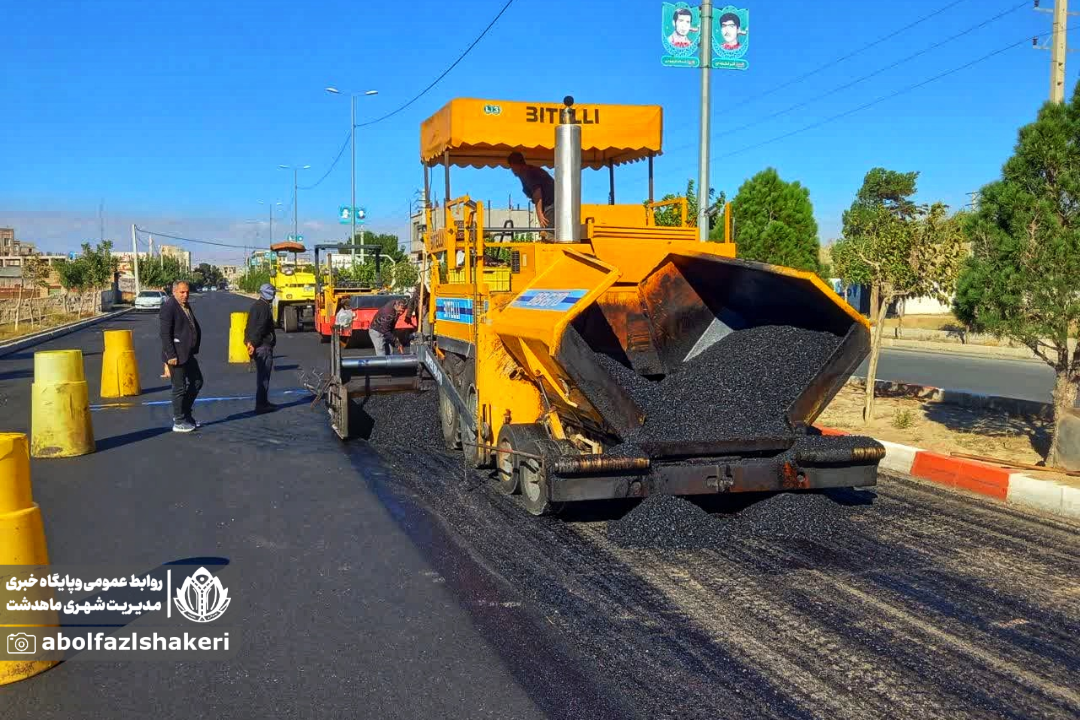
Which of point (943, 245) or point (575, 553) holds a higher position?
point (943, 245)

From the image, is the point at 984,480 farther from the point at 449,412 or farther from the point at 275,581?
the point at 275,581

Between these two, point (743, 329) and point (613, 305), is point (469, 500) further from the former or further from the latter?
point (743, 329)

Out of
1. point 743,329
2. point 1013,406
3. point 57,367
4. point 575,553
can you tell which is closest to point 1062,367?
point 1013,406

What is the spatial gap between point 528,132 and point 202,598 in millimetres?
5200

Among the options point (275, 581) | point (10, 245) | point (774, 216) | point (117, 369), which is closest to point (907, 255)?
point (275, 581)

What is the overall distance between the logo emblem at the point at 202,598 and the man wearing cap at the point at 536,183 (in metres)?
4.91

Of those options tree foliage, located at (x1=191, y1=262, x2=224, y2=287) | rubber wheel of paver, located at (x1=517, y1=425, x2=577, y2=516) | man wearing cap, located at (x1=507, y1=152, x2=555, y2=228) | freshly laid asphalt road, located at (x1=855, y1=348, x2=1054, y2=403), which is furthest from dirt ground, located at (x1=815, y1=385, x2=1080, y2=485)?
tree foliage, located at (x1=191, y1=262, x2=224, y2=287)

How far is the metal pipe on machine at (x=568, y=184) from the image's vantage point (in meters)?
7.07

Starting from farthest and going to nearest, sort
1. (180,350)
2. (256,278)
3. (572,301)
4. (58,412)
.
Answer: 1. (256,278)
2. (180,350)
3. (58,412)
4. (572,301)

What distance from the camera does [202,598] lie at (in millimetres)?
4918

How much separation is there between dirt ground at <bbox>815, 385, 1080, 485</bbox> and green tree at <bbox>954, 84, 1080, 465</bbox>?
83 centimetres

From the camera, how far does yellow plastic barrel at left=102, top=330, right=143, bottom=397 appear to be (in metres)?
13.6

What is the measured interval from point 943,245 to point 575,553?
708 centimetres

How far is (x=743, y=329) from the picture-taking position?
664 cm
